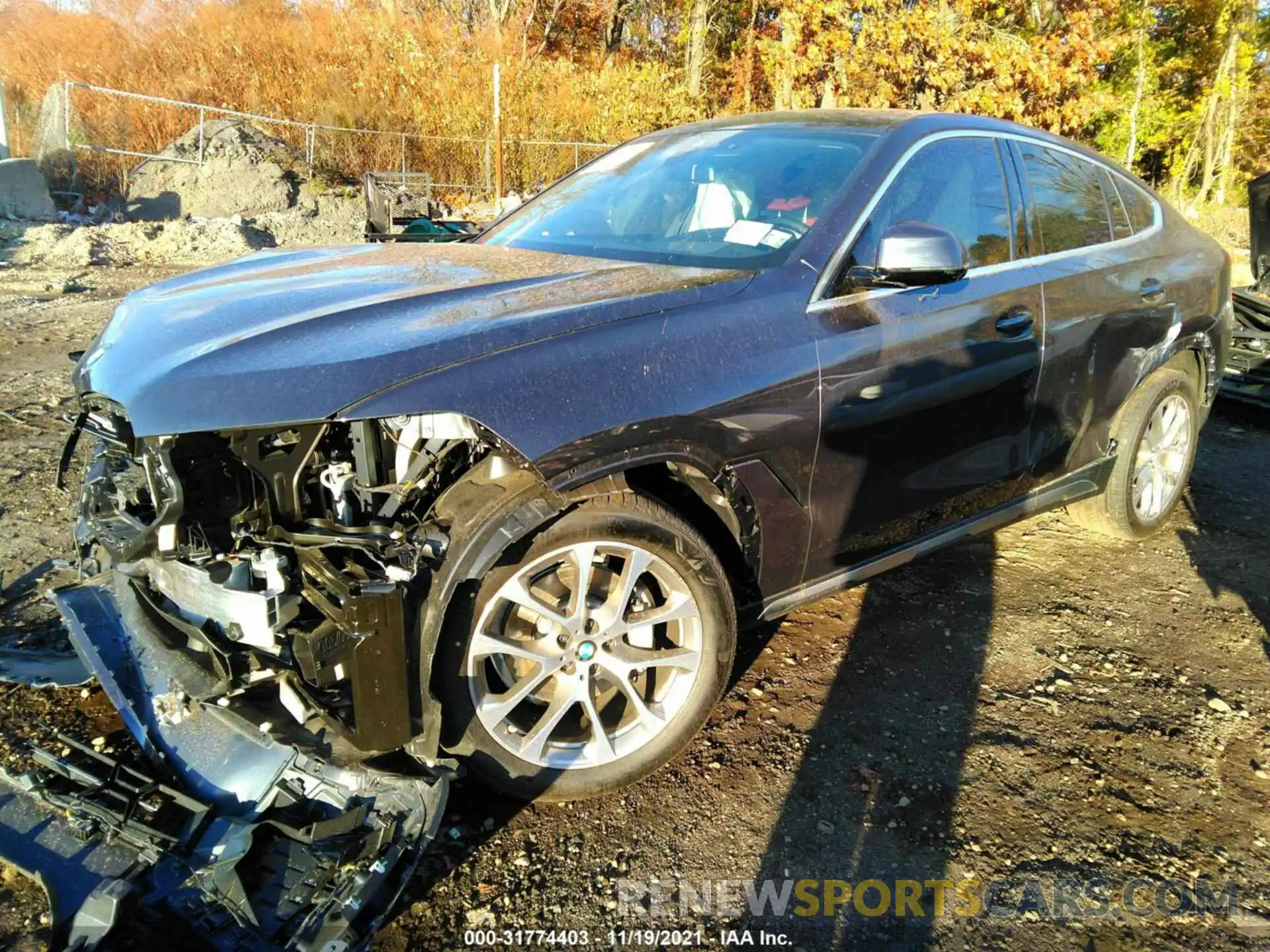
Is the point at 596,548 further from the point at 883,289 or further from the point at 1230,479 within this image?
the point at 1230,479

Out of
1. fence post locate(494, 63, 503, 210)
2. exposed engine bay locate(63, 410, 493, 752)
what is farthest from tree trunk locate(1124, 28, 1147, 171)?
exposed engine bay locate(63, 410, 493, 752)

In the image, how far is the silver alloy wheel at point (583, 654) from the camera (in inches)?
94.5

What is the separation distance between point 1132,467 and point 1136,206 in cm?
124

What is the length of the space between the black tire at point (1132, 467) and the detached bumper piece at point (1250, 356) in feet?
9.18

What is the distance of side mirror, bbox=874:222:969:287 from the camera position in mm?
2703

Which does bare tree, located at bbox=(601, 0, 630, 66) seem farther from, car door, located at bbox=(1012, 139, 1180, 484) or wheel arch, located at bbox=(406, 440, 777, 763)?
wheel arch, located at bbox=(406, 440, 777, 763)

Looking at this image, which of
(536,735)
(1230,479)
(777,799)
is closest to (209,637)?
(536,735)

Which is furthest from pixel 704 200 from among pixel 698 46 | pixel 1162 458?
pixel 698 46

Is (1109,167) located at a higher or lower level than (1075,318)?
higher

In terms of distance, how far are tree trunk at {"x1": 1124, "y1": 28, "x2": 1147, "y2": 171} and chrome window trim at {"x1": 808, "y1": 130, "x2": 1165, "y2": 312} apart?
20.3m

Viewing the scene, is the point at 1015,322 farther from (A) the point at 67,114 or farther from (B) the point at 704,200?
(A) the point at 67,114

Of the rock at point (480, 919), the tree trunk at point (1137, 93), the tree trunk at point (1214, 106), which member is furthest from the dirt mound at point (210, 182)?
the tree trunk at point (1214, 106)

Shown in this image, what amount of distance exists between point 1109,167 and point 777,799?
3336 mm

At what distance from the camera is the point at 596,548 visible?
2.43 m
